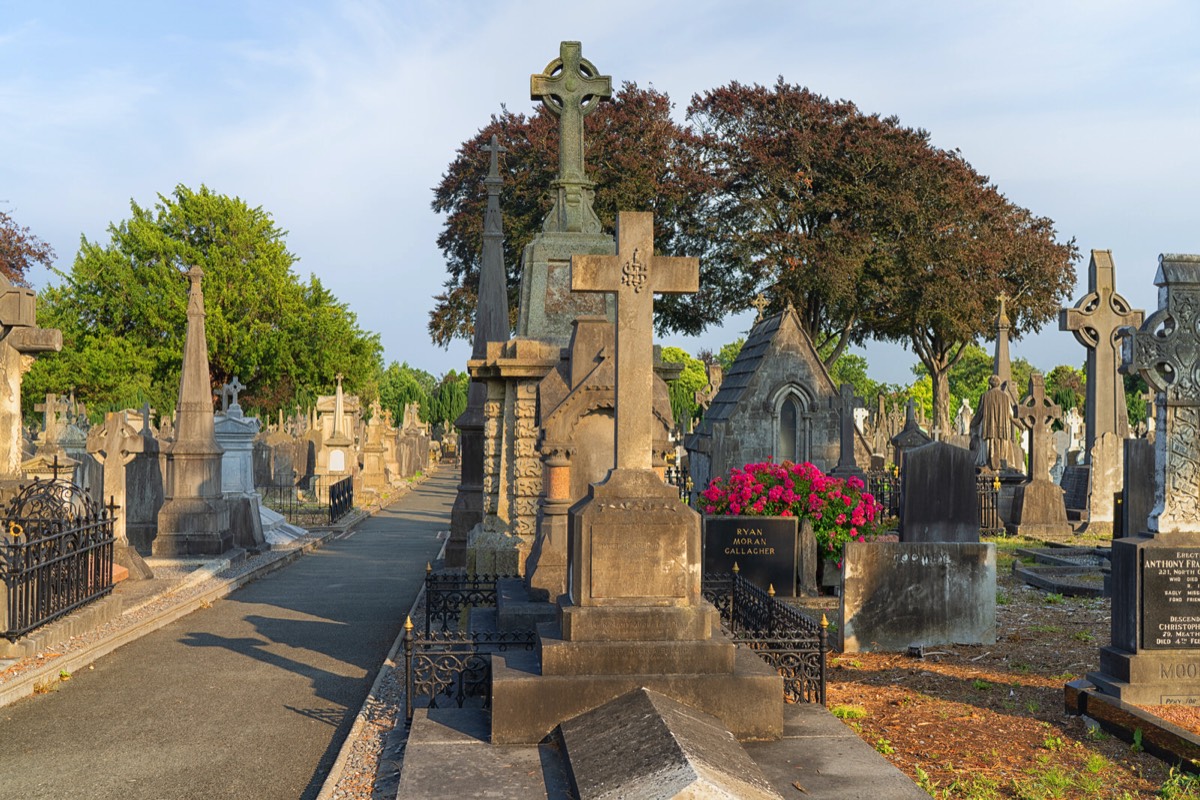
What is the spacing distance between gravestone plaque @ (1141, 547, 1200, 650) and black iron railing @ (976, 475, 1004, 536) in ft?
42.9

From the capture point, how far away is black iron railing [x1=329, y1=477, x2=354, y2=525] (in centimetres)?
2549

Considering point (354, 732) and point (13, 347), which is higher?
point (13, 347)

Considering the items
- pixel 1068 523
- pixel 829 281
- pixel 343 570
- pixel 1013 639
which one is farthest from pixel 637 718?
pixel 829 281

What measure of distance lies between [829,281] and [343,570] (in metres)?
21.8

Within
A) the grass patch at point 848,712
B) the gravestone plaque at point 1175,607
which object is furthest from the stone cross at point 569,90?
the gravestone plaque at point 1175,607

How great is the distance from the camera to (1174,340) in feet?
25.5

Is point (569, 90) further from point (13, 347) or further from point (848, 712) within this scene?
point (848, 712)

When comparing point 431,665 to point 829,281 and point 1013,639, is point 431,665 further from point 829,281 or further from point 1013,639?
point 829,281

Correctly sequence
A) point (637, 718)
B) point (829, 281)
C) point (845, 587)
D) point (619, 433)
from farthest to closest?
point (829, 281), point (845, 587), point (619, 433), point (637, 718)

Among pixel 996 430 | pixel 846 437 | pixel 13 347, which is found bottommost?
pixel 846 437

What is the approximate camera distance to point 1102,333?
18.9 meters

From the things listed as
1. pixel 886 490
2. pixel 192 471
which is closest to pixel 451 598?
pixel 192 471

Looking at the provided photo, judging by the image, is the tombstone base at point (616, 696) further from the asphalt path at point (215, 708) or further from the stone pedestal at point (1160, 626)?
the stone pedestal at point (1160, 626)

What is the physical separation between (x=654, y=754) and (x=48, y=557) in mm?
7501
